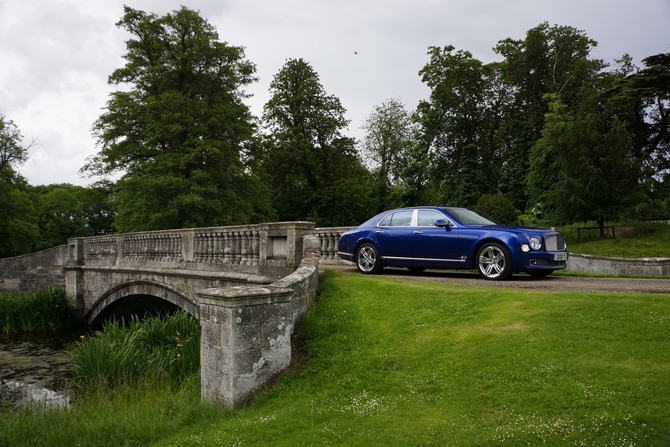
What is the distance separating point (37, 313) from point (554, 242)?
20410 millimetres

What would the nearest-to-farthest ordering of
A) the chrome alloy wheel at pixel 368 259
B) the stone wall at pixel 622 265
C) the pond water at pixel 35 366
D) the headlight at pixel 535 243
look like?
1. the headlight at pixel 535 243
2. the chrome alloy wheel at pixel 368 259
3. the pond water at pixel 35 366
4. the stone wall at pixel 622 265

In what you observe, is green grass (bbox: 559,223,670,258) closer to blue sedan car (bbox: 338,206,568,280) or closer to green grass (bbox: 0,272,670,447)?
blue sedan car (bbox: 338,206,568,280)

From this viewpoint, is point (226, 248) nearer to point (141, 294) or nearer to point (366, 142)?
point (141, 294)

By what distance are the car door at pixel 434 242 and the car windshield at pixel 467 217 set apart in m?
0.26

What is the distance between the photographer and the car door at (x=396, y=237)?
9.85 metres

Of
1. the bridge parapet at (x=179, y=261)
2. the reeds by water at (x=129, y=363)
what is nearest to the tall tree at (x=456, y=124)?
the bridge parapet at (x=179, y=261)

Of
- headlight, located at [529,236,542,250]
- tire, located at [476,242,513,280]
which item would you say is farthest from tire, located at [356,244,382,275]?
headlight, located at [529,236,542,250]

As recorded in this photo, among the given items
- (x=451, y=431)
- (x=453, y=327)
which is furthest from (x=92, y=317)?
(x=451, y=431)

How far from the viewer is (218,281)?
1198cm

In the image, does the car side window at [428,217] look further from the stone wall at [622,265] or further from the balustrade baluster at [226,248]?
the stone wall at [622,265]

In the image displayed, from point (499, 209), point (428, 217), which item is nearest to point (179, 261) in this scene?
point (428, 217)

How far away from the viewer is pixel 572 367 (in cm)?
486

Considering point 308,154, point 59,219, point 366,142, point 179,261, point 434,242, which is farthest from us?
point 59,219

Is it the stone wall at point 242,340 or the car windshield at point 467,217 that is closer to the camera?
the stone wall at point 242,340
